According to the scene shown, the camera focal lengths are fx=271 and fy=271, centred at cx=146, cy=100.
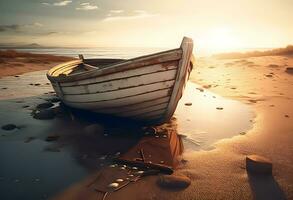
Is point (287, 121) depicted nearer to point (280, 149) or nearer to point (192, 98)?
point (280, 149)

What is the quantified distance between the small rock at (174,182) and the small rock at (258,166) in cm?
122

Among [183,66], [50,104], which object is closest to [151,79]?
[183,66]

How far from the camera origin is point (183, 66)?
6469 millimetres

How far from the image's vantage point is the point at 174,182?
4.57m

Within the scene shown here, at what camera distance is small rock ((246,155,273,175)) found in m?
4.81

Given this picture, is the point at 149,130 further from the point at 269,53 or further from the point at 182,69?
the point at 269,53

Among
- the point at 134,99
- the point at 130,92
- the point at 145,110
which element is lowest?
the point at 145,110

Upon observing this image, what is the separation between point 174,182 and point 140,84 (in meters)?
2.71

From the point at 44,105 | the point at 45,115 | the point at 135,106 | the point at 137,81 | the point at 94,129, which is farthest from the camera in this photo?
the point at 44,105

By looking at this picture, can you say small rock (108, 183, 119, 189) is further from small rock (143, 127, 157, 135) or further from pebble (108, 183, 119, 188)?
small rock (143, 127, 157, 135)

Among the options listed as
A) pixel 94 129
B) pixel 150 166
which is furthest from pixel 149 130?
pixel 150 166

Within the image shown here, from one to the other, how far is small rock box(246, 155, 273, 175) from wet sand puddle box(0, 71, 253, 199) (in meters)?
1.39

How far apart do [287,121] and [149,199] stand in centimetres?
569

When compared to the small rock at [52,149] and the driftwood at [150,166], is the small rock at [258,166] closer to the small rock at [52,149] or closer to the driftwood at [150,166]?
the driftwood at [150,166]
